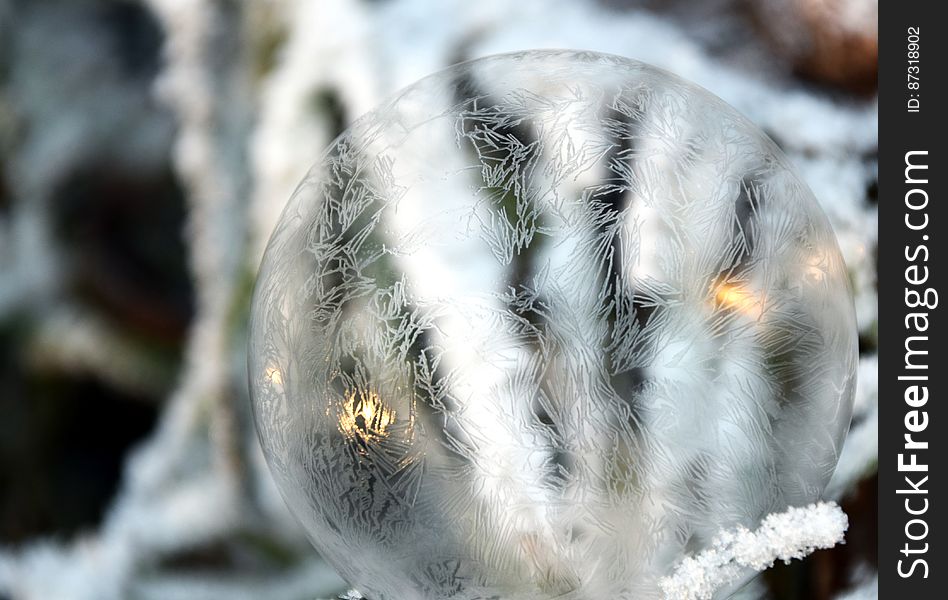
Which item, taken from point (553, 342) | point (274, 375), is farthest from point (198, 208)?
A: point (553, 342)

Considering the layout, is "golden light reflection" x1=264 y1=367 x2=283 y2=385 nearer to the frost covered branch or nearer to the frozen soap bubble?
the frozen soap bubble

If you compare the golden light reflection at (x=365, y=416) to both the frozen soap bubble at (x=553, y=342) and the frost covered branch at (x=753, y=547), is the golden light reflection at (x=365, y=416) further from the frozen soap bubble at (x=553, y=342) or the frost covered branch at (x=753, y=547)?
the frost covered branch at (x=753, y=547)

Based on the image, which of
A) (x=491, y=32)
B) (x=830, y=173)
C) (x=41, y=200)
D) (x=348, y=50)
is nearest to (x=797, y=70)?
(x=830, y=173)

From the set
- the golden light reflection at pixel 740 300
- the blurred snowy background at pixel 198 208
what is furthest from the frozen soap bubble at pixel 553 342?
the blurred snowy background at pixel 198 208

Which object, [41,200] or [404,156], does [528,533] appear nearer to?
[404,156]

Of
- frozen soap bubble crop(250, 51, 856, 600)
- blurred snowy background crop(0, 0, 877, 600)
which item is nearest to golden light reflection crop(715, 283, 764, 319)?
frozen soap bubble crop(250, 51, 856, 600)

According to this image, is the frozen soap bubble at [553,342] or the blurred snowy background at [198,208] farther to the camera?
the blurred snowy background at [198,208]
